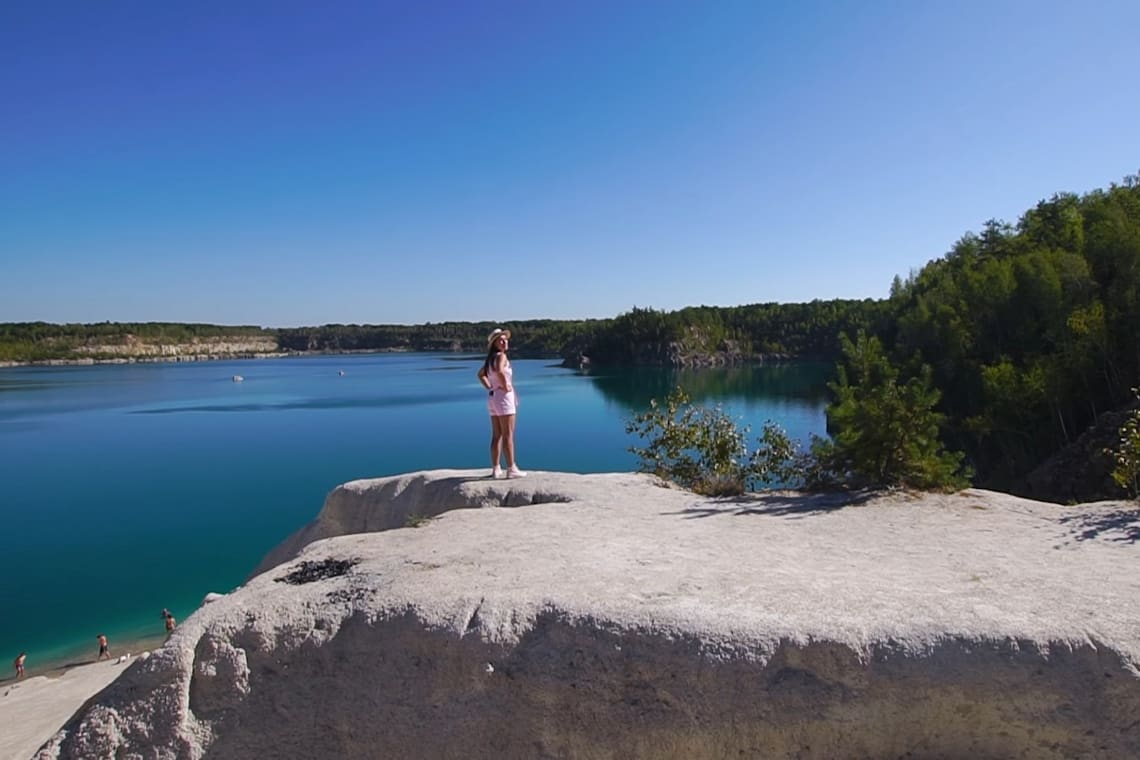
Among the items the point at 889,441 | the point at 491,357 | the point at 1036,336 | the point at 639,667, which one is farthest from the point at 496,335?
the point at 1036,336

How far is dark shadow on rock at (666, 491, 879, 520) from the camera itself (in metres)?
8.81

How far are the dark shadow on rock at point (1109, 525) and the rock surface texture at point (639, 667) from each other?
1.50 m

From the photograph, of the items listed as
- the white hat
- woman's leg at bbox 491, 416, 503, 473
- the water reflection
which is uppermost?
the white hat

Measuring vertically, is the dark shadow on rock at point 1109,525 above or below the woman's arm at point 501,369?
below

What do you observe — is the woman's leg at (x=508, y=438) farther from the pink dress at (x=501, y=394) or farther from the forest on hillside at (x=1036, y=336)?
the forest on hillside at (x=1036, y=336)

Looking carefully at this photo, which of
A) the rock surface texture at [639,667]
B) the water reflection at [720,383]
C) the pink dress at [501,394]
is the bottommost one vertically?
the water reflection at [720,383]

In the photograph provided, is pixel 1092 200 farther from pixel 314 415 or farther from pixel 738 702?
pixel 314 415

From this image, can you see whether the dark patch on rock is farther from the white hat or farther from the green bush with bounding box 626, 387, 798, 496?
the green bush with bounding box 626, 387, 798, 496

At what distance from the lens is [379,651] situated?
17.4 feet

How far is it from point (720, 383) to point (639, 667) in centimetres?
8991

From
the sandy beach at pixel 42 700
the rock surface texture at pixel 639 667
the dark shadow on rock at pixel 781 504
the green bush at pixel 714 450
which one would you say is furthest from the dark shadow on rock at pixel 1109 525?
the sandy beach at pixel 42 700

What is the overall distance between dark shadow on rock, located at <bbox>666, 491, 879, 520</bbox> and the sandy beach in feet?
33.4

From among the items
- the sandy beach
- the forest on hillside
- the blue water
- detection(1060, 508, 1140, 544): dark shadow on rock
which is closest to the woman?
detection(1060, 508, 1140, 544): dark shadow on rock

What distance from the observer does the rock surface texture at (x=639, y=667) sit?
188 inches
